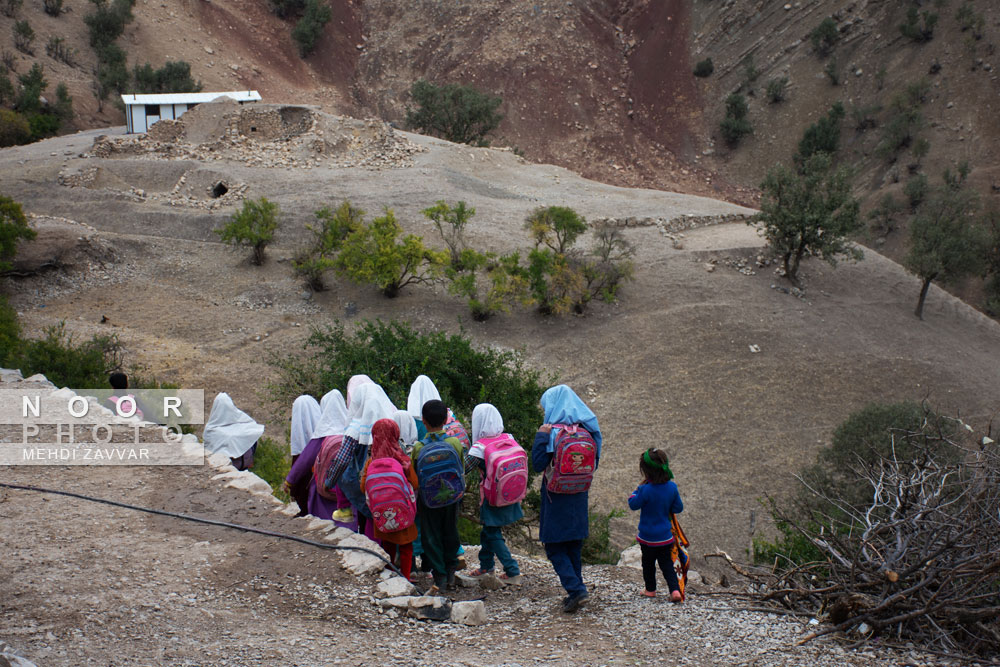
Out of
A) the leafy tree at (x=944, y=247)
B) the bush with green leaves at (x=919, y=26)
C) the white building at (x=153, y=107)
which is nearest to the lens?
the leafy tree at (x=944, y=247)

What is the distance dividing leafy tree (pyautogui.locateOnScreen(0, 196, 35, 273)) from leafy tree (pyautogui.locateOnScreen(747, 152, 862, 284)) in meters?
17.1

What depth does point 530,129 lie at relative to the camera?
41.2 metres

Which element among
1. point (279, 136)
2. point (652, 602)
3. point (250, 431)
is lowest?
point (652, 602)

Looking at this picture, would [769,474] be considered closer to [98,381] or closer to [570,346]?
[570,346]

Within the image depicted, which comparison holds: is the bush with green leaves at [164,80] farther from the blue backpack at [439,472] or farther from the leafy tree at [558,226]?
the blue backpack at [439,472]

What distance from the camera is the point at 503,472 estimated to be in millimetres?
5582

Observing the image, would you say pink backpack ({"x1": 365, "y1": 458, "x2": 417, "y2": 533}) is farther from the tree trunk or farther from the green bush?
the tree trunk

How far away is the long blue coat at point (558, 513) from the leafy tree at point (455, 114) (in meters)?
29.2

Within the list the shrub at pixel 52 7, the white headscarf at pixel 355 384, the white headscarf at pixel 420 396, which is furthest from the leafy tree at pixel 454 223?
the shrub at pixel 52 7

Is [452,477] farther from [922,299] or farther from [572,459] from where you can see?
[922,299]

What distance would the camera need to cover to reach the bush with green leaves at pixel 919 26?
3703 cm

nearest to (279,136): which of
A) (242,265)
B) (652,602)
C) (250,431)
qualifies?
(242,265)

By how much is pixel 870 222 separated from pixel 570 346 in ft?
66.6

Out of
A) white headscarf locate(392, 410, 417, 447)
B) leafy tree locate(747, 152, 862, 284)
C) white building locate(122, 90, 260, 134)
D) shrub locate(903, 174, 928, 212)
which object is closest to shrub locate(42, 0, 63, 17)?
white building locate(122, 90, 260, 134)
